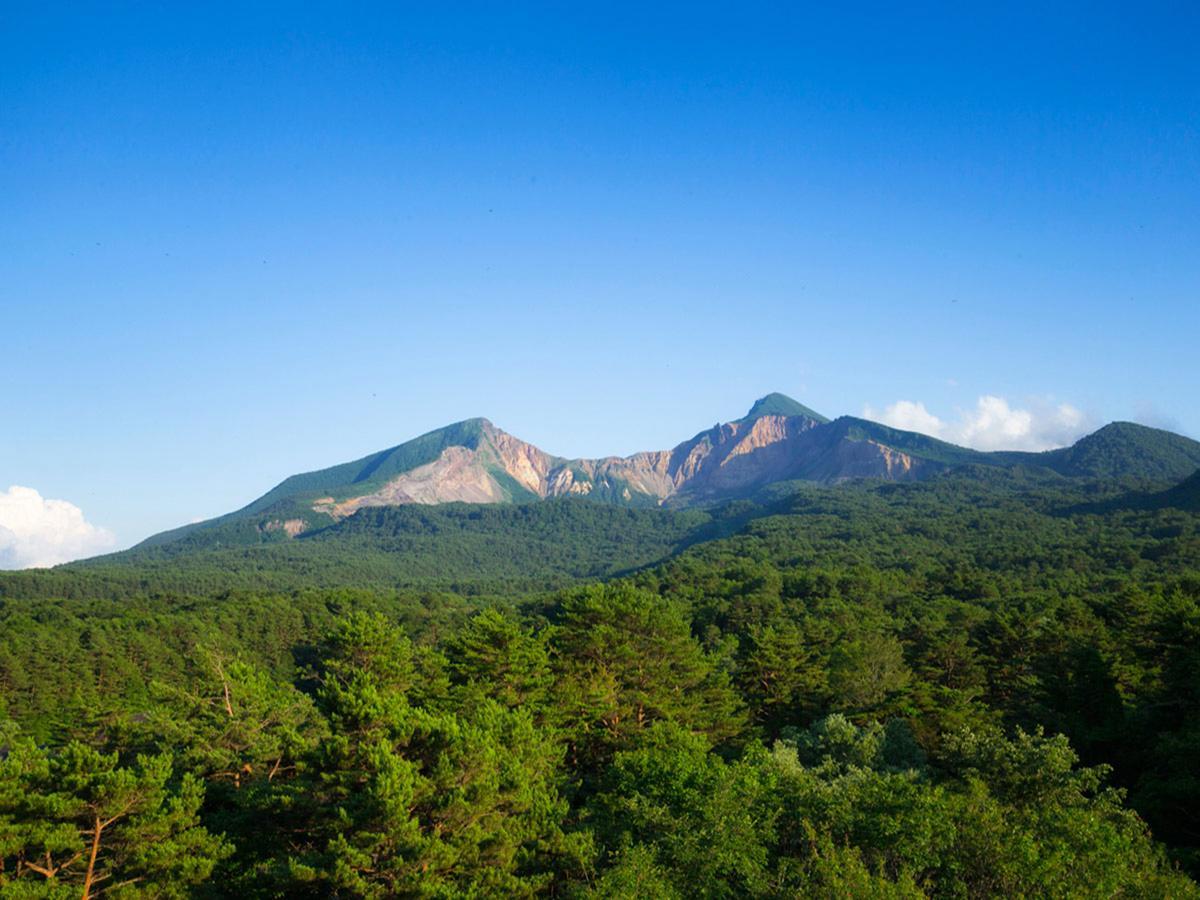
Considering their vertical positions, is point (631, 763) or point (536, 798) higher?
point (631, 763)

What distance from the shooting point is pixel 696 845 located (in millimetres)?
16938

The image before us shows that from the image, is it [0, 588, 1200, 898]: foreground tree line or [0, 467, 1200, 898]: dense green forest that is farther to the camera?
[0, 467, 1200, 898]: dense green forest

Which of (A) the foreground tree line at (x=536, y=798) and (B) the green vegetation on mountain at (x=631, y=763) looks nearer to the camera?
(A) the foreground tree line at (x=536, y=798)

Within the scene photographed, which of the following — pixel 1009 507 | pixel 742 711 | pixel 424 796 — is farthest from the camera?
pixel 1009 507

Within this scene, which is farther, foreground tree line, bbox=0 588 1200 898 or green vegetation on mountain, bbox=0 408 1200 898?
green vegetation on mountain, bbox=0 408 1200 898

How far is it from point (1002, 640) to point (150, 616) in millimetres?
78980

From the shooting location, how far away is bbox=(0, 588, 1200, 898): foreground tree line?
16.1m

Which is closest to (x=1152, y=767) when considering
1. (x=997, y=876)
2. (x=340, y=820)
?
(x=997, y=876)

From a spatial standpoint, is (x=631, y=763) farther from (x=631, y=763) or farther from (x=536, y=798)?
(x=536, y=798)

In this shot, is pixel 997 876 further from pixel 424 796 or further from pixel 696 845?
pixel 424 796

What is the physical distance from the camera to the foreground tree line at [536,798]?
16.1 metres

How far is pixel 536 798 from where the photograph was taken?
21078 mm

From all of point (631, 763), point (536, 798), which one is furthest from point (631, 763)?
point (536, 798)

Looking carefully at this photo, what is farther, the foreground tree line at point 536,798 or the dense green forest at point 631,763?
the dense green forest at point 631,763
